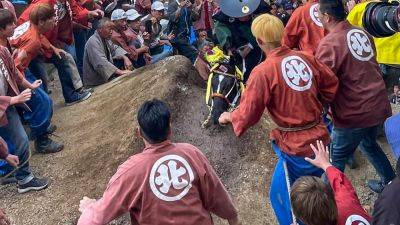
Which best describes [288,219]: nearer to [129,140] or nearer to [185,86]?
[129,140]

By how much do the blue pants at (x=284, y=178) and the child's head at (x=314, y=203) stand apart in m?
1.23

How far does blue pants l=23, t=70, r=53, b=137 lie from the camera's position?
5906 millimetres

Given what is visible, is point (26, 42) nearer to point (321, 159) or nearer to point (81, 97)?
point (81, 97)

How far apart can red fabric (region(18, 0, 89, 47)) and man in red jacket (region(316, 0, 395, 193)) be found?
12.9 feet

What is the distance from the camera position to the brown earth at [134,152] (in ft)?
17.2

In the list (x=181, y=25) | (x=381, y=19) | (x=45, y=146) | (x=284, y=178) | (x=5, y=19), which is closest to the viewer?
(x=284, y=178)

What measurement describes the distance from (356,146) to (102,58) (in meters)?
4.34

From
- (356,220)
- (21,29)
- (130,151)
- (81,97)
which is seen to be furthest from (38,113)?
(356,220)

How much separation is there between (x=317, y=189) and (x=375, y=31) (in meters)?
2.37

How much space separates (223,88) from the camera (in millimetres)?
5727

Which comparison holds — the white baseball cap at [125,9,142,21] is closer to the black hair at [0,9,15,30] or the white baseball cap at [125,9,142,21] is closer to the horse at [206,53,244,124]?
the horse at [206,53,244,124]

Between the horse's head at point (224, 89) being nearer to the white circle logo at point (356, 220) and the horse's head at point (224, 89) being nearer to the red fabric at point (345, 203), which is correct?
the red fabric at point (345, 203)

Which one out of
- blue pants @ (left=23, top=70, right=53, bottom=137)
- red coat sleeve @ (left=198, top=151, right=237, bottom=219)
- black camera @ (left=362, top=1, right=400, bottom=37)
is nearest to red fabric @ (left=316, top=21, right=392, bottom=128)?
black camera @ (left=362, top=1, right=400, bottom=37)

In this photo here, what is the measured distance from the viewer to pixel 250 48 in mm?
6082
